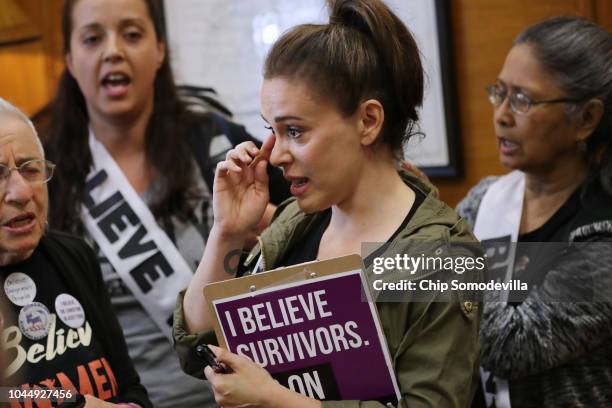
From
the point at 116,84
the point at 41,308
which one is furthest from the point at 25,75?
the point at 41,308

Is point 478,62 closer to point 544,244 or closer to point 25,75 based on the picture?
point 544,244

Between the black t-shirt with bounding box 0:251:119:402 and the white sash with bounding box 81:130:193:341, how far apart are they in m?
0.49

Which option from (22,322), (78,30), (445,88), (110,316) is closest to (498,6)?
(445,88)

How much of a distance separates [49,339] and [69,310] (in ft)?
0.27

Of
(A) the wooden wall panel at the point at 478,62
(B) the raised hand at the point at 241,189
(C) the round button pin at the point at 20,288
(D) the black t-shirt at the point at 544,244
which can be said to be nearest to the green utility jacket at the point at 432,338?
(B) the raised hand at the point at 241,189

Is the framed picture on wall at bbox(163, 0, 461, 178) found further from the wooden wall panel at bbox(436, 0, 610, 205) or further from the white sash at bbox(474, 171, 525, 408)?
the white sash at bbox(474, 171, 525, 408)

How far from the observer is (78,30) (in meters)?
2.26

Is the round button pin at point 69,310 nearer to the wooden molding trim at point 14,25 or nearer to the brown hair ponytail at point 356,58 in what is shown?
the brown hair ponytail at point 356,58

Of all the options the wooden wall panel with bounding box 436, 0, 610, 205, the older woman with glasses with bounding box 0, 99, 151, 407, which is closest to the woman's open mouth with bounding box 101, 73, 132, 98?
the older woman with glasses with bounding box 0, 99, 151, 407

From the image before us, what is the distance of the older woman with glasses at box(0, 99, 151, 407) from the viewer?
1.50 metres

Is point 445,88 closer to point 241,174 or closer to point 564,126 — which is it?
point 564,126

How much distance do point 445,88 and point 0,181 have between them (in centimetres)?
174

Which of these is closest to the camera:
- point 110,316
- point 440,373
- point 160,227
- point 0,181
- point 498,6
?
point 440,373

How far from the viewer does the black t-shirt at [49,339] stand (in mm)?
1484
